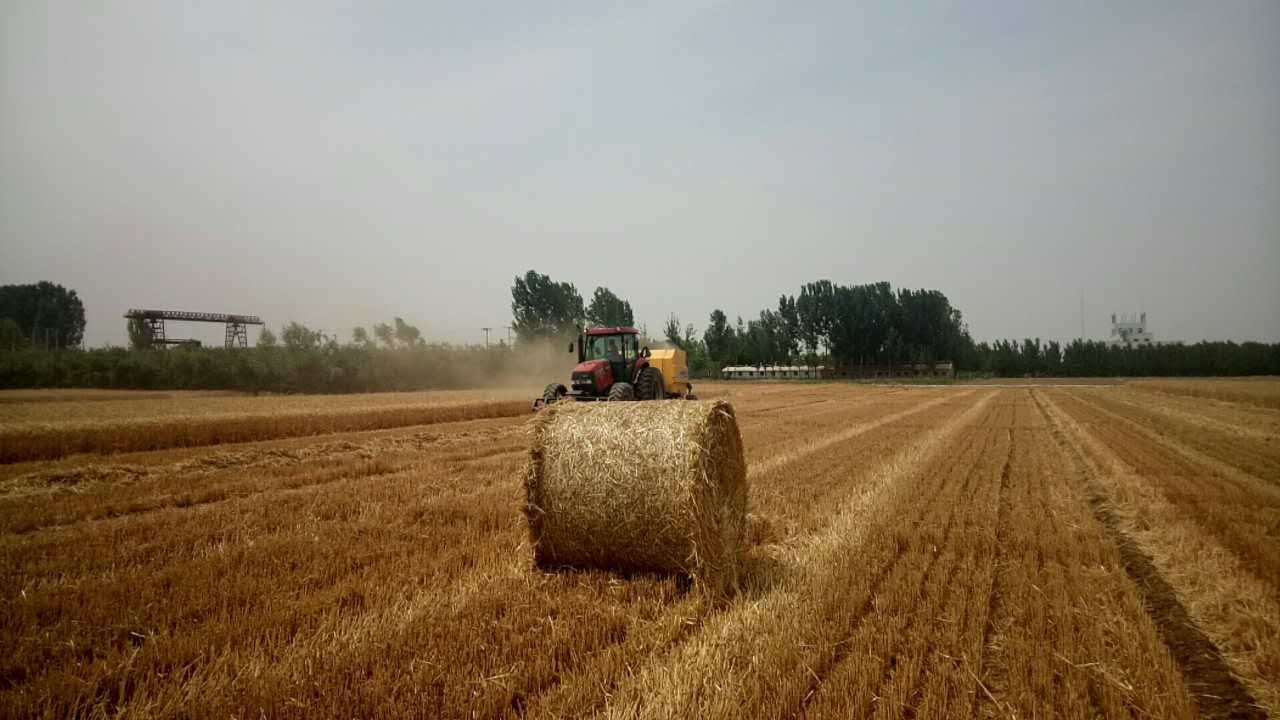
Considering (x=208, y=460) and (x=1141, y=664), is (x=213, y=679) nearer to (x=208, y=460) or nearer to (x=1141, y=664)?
(x=1141, y=664)

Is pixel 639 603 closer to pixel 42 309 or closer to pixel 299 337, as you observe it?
pixel 299 337

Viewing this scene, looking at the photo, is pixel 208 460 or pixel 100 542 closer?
pixel 100 542

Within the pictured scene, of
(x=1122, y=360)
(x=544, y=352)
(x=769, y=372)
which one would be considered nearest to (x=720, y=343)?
(x=769, y=372)

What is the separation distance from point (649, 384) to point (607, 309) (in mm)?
65112

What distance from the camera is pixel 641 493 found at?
16.7 feet

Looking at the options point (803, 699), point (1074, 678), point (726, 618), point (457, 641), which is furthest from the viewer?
point (726, 618)

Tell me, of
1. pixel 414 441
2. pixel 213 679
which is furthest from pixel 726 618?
pixel 414 441

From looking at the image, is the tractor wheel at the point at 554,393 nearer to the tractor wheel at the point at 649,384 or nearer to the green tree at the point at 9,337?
the tractor wheel at the point at 649,384

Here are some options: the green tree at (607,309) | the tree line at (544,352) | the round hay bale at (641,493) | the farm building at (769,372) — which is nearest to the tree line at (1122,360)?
the tree line at (544,352)

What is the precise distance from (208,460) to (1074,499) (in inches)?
554

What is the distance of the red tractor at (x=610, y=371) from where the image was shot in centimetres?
1686

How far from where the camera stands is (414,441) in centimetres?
1480

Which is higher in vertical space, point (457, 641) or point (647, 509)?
point (647, 509)

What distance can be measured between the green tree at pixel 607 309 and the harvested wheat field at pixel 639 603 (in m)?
71.4
